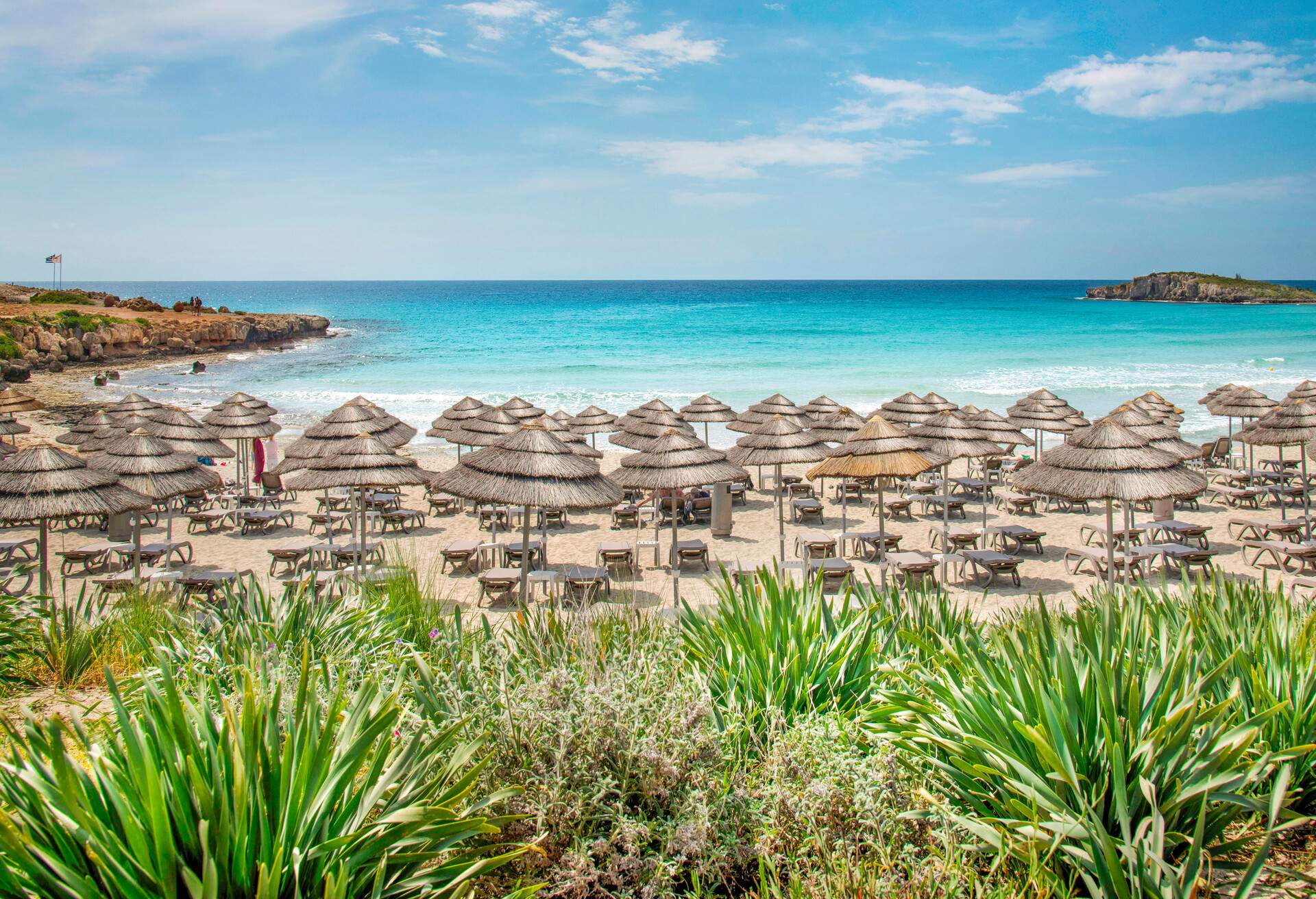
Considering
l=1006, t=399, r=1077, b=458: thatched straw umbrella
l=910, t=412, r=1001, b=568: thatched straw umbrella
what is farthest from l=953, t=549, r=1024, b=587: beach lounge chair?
l=1006, t=399, r=1077, b=458: thatched straw umbrella

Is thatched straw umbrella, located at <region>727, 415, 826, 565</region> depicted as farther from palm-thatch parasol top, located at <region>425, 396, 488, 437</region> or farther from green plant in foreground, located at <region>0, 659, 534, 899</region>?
Result: green plant in foreground, located at <region>0, 659, 534, 899</region>

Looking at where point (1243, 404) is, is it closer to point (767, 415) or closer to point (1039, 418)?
point (1039, 418)

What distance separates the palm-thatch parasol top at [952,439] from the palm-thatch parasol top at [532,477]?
5.15m

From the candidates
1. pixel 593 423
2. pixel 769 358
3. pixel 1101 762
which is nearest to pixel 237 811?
pixel 1101 762

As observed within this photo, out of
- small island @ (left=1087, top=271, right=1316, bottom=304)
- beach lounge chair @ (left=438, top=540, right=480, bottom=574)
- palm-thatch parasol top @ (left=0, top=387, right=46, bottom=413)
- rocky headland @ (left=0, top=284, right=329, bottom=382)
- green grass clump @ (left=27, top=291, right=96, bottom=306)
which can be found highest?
small island @ (left=1087, top=271, right=1316, bottom=304)

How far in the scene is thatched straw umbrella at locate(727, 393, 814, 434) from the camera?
16547mm

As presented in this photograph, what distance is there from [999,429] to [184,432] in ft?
46.3

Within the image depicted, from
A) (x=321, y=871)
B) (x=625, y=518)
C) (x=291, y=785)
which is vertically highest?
(x=291, y=785)

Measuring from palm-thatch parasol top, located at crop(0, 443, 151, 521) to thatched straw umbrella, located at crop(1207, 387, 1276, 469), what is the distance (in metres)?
19.8

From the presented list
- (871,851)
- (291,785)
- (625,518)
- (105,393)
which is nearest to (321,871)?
(291,785)

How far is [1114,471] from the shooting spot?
9492 mm

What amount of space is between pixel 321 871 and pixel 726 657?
2631mm

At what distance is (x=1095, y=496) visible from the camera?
942 cm

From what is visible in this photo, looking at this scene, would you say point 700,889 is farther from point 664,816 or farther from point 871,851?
point 871,851
